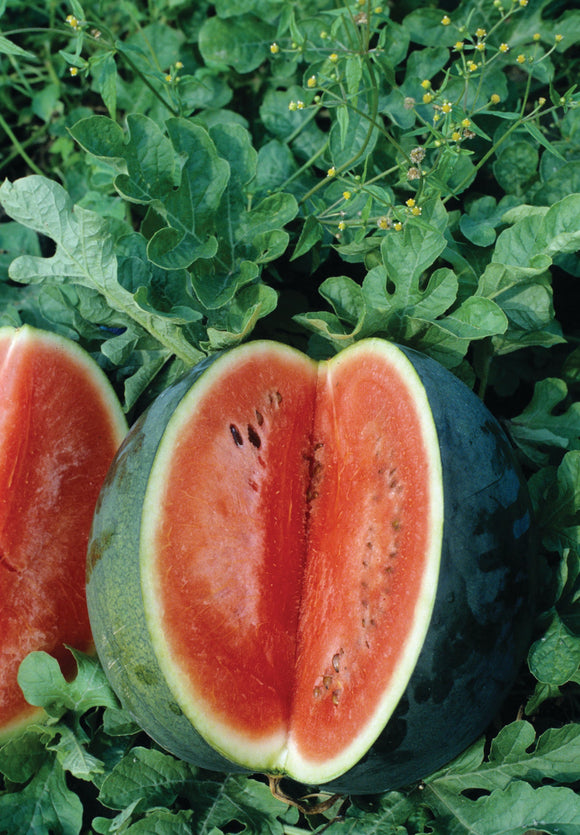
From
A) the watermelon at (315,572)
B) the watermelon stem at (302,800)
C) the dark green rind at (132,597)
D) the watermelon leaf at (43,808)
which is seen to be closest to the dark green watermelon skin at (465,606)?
the watermelon at (315,572)

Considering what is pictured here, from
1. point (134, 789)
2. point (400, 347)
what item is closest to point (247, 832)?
point (134, 789)

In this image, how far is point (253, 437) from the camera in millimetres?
1514

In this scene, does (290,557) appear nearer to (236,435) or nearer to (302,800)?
(236,435)

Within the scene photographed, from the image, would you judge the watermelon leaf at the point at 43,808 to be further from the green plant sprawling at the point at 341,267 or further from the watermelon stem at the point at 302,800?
the watermelon stem at the point at 302,800

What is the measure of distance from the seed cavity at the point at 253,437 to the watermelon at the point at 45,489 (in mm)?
438

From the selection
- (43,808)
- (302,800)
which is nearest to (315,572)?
(302,800)

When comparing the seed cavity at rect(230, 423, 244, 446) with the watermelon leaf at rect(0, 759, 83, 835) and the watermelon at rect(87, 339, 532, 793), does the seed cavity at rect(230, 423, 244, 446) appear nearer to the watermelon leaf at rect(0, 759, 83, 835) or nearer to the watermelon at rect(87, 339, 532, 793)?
the watermelon at rect(87, 339, 532, 793)

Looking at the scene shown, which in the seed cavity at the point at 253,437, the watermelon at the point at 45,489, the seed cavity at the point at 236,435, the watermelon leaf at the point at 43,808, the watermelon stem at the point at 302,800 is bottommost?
the watermelon leaf at the point at 43,808

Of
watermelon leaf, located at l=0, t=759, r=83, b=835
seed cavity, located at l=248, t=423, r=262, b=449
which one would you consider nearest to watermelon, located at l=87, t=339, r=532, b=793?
seed cavity, located at l=248, t=423, r=262, b=449

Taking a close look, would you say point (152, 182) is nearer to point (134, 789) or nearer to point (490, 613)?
point (490, 613)

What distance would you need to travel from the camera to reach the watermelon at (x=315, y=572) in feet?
4.32

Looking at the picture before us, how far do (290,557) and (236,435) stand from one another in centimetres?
26

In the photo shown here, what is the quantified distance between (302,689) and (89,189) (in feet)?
4.98

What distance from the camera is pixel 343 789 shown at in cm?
145
